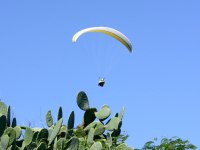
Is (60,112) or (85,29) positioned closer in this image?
(60,112)

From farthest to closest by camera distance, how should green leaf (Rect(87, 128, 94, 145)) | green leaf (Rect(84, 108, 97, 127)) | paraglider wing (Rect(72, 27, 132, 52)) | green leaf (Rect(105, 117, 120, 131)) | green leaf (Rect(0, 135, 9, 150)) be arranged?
paraglider wing (Rect(72, 27, 132, 52))
green leaf (Rect(84, 108, 97, 127))
green leaf (Rect(105, 117, 120, 131))
green leaf (Rect(87, 128, 94, 145))
green leaf (Rect(0, 135, 9, 150))

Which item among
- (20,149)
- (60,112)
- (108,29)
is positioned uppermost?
(108,29)

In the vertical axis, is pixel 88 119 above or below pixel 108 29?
below

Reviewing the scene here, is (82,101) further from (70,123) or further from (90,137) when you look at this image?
(90,137)

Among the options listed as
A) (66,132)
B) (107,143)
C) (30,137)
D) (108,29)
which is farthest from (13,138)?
(108,29)

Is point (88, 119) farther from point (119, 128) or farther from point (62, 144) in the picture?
point (62, 144)

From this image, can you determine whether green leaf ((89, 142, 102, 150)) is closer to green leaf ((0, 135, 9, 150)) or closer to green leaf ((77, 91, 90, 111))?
green leaf ((0, 135, 9, 150))

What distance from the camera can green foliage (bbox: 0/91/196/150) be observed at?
295 inches

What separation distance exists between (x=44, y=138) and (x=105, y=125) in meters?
1.09

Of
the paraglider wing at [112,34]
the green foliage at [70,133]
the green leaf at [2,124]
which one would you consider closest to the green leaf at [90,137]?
the green foliage at [70,133]

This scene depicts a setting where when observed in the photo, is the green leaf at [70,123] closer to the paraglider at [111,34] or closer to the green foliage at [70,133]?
the green foliage at [70,133]

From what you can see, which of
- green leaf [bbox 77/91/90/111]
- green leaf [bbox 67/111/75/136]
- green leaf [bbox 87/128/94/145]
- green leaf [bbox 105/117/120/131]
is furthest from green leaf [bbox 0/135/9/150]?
green leaf [bbox 105/117/120/131]

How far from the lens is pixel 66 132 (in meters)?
8.09

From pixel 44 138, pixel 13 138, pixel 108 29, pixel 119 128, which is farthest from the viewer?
pixel 108 29
